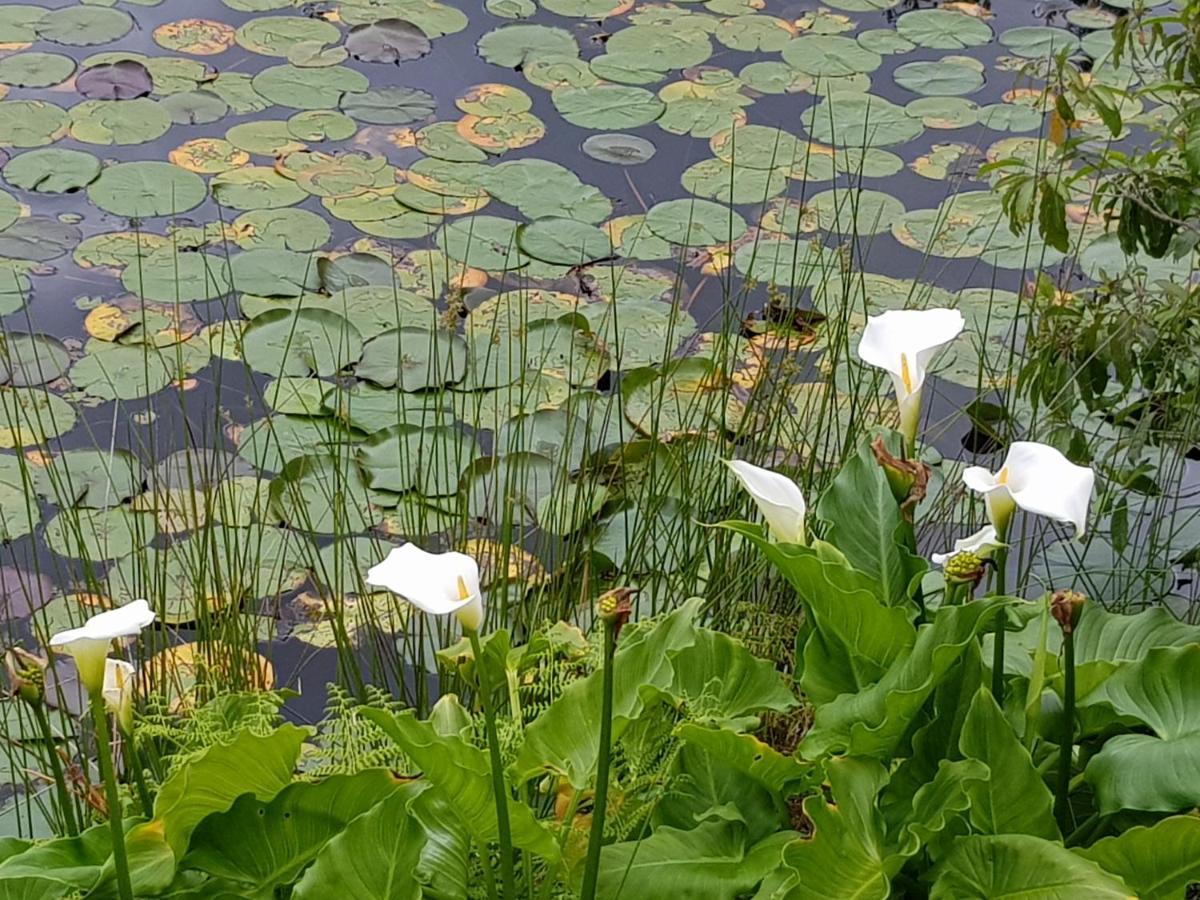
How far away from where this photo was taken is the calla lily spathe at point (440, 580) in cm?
87

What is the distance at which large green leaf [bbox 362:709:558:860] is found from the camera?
0.95m

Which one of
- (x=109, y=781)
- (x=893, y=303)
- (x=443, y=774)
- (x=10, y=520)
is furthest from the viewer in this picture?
(x=893, y=303)

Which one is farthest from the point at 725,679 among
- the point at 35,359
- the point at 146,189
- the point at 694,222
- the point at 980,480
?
the point at 146,189

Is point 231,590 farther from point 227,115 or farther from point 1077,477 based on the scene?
point 227,115

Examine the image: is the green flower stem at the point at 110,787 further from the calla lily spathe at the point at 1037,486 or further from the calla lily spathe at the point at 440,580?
the calla lily spathe at the point at 1037,486

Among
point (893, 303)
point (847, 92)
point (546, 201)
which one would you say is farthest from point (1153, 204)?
point (847, 92)

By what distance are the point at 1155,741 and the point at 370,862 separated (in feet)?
1.92

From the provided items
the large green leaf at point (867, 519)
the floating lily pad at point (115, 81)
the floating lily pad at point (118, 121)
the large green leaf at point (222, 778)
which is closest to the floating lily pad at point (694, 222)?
the floating lily pad at point (118, 121)

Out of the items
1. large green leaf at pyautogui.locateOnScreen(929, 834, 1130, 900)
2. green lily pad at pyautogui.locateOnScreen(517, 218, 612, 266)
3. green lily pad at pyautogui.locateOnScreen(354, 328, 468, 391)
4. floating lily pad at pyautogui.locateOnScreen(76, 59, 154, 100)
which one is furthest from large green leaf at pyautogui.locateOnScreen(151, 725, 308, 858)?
floating lily pad at pyautogui.locateOnScreen(76, 59, 154, 100)

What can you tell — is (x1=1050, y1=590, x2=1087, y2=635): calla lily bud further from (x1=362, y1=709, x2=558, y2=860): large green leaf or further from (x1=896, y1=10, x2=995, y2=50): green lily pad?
(x1=896, y1=10, x2=995, y2=50): green lily pad

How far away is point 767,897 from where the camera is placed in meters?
1.01

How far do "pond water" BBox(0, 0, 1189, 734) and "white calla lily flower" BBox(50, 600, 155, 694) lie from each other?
837 mm

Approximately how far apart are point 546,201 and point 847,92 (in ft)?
2.96

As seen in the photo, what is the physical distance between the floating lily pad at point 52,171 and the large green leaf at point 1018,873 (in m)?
2.52
